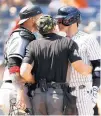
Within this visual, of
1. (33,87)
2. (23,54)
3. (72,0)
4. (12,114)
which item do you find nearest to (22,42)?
(23,54)

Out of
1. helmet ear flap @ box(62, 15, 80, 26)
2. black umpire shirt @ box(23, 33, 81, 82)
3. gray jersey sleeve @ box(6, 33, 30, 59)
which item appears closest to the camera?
black umpire shirt @ box(23, 33, 81, 82)

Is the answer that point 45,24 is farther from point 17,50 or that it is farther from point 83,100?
point 83,100

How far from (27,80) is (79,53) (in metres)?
0.49

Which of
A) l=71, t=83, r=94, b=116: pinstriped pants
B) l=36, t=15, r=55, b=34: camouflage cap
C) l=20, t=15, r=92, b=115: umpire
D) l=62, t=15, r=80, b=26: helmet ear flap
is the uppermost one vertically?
l=62, t=15, r=80, b=26: helmet ear flap

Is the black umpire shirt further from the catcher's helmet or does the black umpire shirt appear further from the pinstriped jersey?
the catcher's helmet

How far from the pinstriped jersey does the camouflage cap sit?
296mm

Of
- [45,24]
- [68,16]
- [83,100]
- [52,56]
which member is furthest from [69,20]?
[83,100]

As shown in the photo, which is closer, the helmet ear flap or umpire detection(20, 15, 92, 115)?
umpire detection(20, 15, 92, 115)

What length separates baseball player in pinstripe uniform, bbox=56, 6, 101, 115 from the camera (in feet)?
12.6

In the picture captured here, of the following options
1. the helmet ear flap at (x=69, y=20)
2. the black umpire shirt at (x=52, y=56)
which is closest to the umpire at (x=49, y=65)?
the black umpire shirt at (x=52, y=56)

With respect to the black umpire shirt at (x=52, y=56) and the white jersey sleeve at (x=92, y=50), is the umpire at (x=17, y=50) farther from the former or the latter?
the white jersey sleeve at (x=92, y=50)

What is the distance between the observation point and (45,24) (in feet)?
12.2

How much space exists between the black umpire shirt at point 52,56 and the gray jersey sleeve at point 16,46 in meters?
0.08

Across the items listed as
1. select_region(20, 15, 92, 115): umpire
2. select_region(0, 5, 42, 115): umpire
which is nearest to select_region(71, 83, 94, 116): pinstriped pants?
select_region(20, 15, 92, 115): umpire
